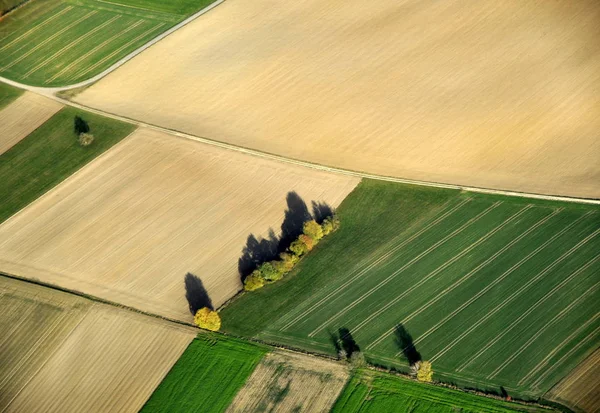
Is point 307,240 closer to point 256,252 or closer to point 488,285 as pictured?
point 256,252

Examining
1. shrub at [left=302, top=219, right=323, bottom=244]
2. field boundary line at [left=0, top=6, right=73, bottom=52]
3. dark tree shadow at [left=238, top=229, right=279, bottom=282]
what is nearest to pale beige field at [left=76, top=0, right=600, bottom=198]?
shrub at [left=302, top=219, right=323, bottom=244]

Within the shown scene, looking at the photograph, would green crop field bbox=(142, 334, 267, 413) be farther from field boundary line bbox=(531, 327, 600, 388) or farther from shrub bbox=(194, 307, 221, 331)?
field boundary line bbox=(531, 327, 600, 388)

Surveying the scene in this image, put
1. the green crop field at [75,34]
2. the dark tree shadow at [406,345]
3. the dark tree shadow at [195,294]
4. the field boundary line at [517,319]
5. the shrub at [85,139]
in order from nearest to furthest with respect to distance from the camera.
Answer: the dark tree shadow at [406,345], the field boundary line at [517,319], the dark tree shadow at [195,294], the shrub at [85,139], the green crop field at [75,34]

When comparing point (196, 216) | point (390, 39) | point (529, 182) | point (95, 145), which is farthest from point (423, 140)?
point (95, 145)

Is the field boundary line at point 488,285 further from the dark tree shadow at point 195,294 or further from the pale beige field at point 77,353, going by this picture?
the pale beige field at point 77,353

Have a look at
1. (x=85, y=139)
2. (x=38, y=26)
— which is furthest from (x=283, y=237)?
(x=38, y=26)

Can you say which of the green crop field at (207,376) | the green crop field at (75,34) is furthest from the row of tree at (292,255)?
the green crop field at (75,34)

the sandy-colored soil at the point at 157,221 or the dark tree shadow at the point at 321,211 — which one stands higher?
the dark tree shadow at the point at 321,211
